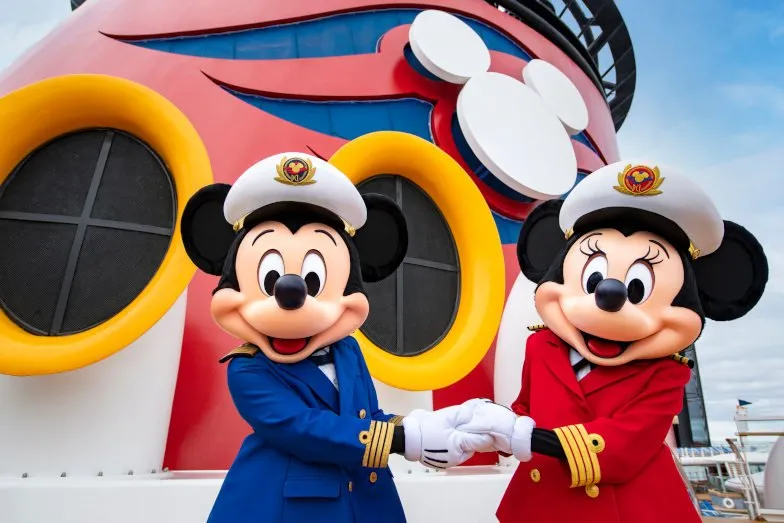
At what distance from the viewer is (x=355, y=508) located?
6.09ft

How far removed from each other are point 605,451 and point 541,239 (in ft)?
3.43

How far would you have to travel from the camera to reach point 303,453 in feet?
5.96

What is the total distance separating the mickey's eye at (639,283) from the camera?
191 cm

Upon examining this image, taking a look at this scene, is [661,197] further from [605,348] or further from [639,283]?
[605,348]

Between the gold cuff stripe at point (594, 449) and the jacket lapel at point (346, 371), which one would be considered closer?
the gold cuff stripe at point (594, 449)

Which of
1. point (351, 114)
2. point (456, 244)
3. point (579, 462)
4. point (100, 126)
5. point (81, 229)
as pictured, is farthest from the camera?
point (351, 114)

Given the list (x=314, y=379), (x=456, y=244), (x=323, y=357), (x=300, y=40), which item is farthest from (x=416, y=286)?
(x=300, y=40)

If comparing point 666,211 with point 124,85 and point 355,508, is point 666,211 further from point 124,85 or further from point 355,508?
point 124,85

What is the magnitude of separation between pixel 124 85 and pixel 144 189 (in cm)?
65

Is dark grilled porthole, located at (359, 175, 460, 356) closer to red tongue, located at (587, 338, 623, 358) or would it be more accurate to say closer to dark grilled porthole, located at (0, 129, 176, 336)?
dark grilled porthole, located at (0, 129, 176, 336)

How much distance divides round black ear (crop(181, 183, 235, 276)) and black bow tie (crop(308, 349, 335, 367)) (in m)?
0.65

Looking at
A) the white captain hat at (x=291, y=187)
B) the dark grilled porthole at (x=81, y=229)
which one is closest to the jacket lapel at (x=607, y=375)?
the white captain hat at (x=291, y=187)

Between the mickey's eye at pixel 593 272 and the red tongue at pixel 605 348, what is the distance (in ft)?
0.58

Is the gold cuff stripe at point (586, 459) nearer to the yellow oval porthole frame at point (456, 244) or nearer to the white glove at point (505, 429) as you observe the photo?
the white glove at point (505, 429)
